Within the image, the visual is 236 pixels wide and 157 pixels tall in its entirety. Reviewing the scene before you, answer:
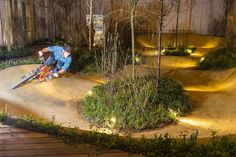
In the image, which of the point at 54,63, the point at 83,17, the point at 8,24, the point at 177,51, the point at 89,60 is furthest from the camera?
the point at 83,17

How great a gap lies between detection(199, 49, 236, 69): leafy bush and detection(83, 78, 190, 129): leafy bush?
336 centimetres

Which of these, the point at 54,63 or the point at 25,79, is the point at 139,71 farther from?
the point at 25,79

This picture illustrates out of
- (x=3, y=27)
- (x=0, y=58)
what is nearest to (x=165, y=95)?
(x=0, y=58)

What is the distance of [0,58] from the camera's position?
1120 cm

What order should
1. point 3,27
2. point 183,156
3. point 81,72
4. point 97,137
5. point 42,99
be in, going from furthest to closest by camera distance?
point 3,27, point 81,72, point 42,99, point 97,137, point 183,156

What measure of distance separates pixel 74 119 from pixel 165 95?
2028mm

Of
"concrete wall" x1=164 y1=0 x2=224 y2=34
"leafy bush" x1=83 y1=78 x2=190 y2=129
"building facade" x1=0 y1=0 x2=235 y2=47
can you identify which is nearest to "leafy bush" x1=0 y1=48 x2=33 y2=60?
"building facade" x1=0 y1=0 x2=235 y2=47

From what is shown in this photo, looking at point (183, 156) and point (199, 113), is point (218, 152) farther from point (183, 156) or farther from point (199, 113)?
point (199, 113)

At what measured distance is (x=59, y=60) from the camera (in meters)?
9.52

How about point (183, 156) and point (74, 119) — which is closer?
point (183, 156)

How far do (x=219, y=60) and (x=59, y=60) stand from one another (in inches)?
200

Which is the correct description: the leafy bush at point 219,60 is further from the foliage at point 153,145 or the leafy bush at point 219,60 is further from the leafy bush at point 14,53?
the foliage at point 153,145

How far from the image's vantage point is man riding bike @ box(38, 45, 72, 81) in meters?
9.32

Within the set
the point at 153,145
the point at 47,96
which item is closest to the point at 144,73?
the point at 47,96
